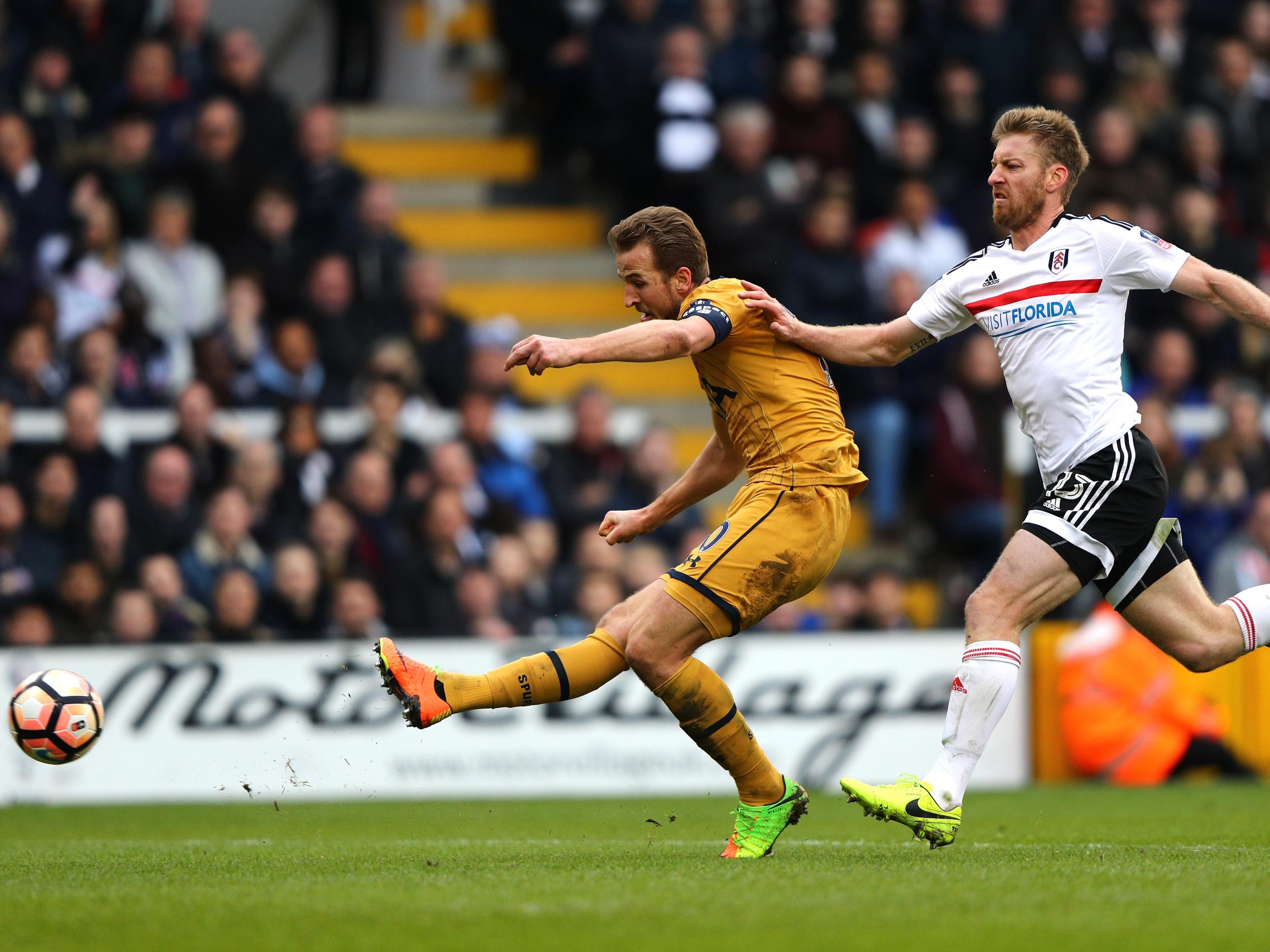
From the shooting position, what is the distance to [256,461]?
1225 centimetres

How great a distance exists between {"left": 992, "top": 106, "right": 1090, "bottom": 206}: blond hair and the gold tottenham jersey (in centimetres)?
114

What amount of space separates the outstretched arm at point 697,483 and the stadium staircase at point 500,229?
8101mm

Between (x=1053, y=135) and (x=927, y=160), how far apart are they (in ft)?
28.7

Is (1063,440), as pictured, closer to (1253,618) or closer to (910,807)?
(1253,618)

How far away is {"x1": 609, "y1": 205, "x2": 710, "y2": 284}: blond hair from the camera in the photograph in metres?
6.64

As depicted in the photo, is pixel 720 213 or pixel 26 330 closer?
pixel 26 330

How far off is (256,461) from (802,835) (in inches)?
219

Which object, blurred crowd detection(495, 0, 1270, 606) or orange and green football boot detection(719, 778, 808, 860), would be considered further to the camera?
blurred crowd detection(495, 0, 1270, 606)

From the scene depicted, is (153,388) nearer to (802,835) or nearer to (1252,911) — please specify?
(802,835)

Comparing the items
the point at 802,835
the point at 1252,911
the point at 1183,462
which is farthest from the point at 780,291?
the point at 1252,911

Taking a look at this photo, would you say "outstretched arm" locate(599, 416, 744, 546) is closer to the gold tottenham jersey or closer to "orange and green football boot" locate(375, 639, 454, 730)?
the gold tottenham jersey

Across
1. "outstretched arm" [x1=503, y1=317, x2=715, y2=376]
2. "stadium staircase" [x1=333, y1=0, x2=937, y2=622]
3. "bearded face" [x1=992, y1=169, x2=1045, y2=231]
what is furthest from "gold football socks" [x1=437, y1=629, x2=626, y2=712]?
"stadium staircase" [x1=333, y1=0, x2=937, y2=622]

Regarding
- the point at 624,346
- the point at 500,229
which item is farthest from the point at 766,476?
the point at 500,229

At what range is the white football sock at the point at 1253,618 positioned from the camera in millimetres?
6770
